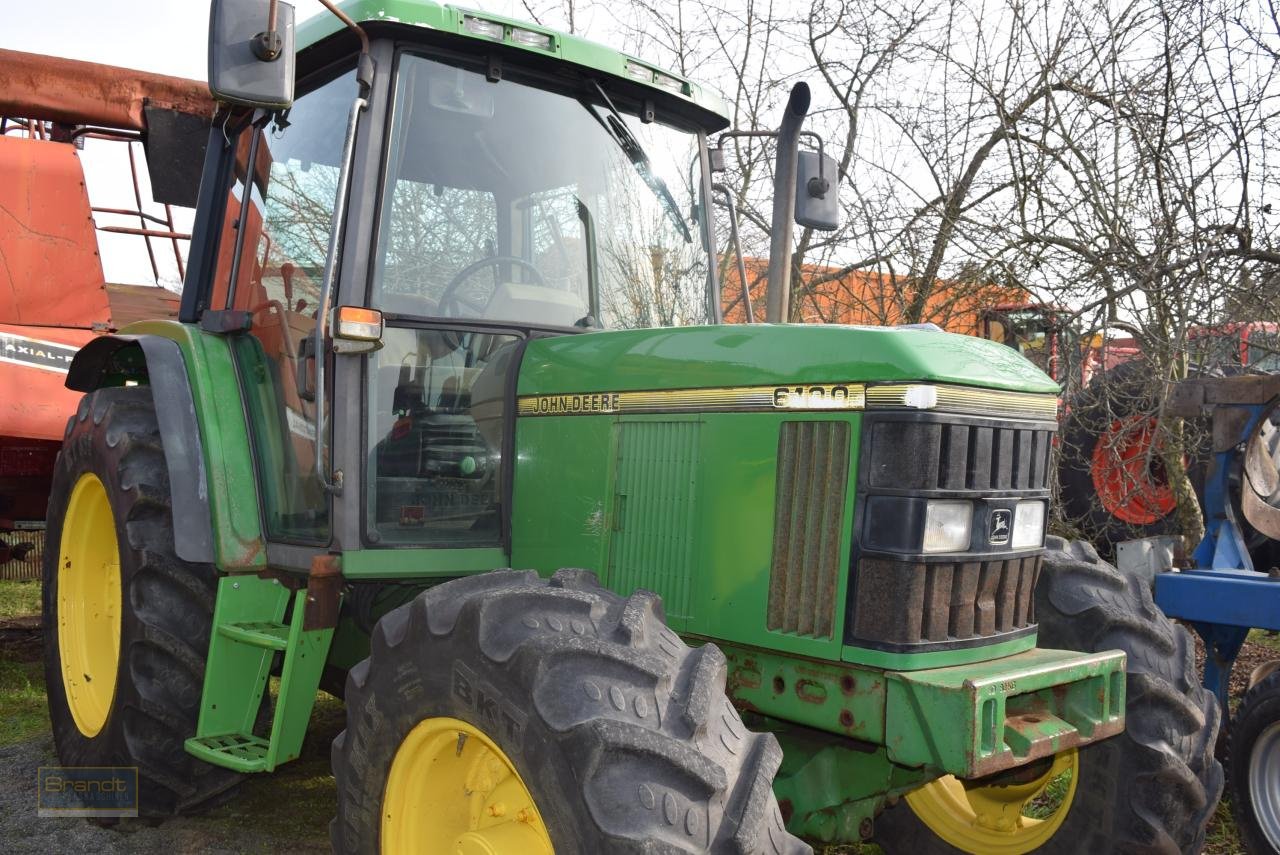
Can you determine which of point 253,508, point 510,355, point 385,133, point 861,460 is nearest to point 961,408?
point 861,460

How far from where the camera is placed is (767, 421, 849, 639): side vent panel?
2705mm

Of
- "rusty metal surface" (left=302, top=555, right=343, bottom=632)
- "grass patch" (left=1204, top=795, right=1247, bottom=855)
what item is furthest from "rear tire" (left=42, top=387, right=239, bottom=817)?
"grass patch" (left=1204, top=795, right=1247, bottom=855)

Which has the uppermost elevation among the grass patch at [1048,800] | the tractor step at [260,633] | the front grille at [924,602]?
the front grille at [924,602]

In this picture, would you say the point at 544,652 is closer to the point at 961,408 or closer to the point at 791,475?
the point at 791,475

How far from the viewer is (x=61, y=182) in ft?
→ 18.7

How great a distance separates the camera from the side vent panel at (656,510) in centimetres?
299

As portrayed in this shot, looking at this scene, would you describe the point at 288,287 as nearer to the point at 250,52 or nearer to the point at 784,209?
the point at 250,52

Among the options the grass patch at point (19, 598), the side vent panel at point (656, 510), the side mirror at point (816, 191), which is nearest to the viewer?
the side vent panel at point (656, 510)

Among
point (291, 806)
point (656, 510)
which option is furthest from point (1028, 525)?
point (291, 806)

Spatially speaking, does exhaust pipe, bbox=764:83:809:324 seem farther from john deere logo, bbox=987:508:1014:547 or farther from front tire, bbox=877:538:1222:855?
front tire, bbox=877:538:1222:855

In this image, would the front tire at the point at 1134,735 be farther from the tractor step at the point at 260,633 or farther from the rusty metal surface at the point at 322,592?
the tractor step at the point at 260,633

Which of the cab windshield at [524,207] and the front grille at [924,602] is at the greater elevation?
the cab windshield at [524,207]

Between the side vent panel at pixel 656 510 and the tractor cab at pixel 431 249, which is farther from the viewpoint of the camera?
the tractor cab at pixel 431 249

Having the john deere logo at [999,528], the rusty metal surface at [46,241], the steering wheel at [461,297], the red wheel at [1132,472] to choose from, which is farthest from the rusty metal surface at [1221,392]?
the rusty metal surface at [46,241]
